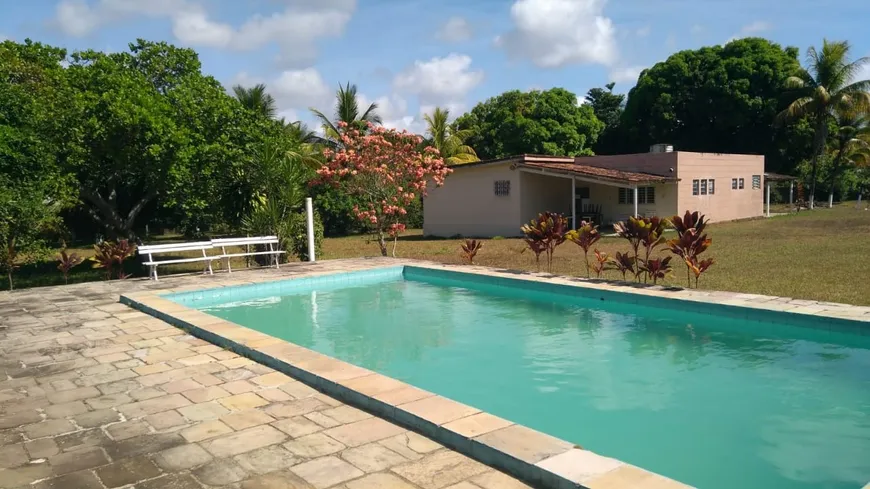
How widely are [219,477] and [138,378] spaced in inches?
102

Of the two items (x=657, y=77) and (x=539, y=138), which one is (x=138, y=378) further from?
(x=657, y=77)

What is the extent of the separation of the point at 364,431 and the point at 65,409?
8.18 ft

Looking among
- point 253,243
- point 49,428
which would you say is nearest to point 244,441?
point 49,428

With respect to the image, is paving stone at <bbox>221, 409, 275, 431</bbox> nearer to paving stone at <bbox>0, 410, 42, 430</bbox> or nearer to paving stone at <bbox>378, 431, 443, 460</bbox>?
paving stone at <bbox>378, 431, 443, 460</bbox>

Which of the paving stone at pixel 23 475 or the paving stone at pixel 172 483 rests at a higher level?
the paving stone at pixel 172 483

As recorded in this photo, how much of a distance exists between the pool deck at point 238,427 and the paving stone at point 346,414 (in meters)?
0.01

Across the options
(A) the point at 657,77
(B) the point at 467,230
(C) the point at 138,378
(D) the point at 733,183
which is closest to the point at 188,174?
(C) the point at 138,378

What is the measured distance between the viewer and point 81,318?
28.7 ft

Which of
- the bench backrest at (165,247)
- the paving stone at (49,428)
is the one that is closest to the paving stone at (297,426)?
the paving stone at (49,428)

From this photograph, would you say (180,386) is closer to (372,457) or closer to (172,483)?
(172,483)

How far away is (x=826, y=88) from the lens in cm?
3297

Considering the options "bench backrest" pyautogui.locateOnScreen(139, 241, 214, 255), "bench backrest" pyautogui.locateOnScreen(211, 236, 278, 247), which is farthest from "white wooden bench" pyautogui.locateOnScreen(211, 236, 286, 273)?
"bench backrest" pyautogui.locateOnScreen(139, 241, 214, 255)

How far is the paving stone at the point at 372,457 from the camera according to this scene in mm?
3659

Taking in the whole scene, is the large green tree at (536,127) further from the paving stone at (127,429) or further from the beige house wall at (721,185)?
the paving stone at (127,429)
